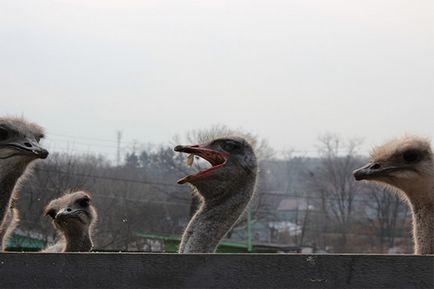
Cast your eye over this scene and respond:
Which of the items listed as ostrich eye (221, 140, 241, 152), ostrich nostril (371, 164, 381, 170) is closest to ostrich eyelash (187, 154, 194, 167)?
ostrich eye (221, 140, 241, 152)

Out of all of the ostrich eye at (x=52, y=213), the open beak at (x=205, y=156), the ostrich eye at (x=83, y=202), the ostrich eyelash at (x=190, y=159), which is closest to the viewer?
the open beak at (x=205, y=156)

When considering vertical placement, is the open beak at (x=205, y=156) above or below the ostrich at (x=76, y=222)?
above

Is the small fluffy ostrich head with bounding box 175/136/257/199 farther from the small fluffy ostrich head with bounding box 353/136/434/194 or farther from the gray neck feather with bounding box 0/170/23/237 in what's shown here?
the gray neck feather with bounding box 0/170/23/237

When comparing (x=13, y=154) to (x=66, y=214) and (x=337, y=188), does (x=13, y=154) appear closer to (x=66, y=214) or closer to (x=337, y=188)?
(x=66, y=214)

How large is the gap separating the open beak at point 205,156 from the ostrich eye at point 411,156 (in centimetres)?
116

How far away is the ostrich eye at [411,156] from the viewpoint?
4245mm

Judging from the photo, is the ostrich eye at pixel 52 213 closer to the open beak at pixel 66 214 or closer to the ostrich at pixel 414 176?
the open beak at pixel 66 214

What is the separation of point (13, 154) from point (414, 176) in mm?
2128

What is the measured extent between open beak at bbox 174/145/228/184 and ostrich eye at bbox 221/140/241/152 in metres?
0.05

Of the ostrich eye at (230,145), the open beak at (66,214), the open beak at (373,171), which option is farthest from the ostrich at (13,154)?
the open beak at (373,171)

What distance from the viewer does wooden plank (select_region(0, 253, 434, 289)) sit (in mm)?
2145

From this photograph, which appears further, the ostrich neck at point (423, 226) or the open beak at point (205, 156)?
the open beak at point (205, 156)

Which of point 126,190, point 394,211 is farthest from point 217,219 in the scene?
point 394,211

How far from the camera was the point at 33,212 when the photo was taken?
71.3 feet
